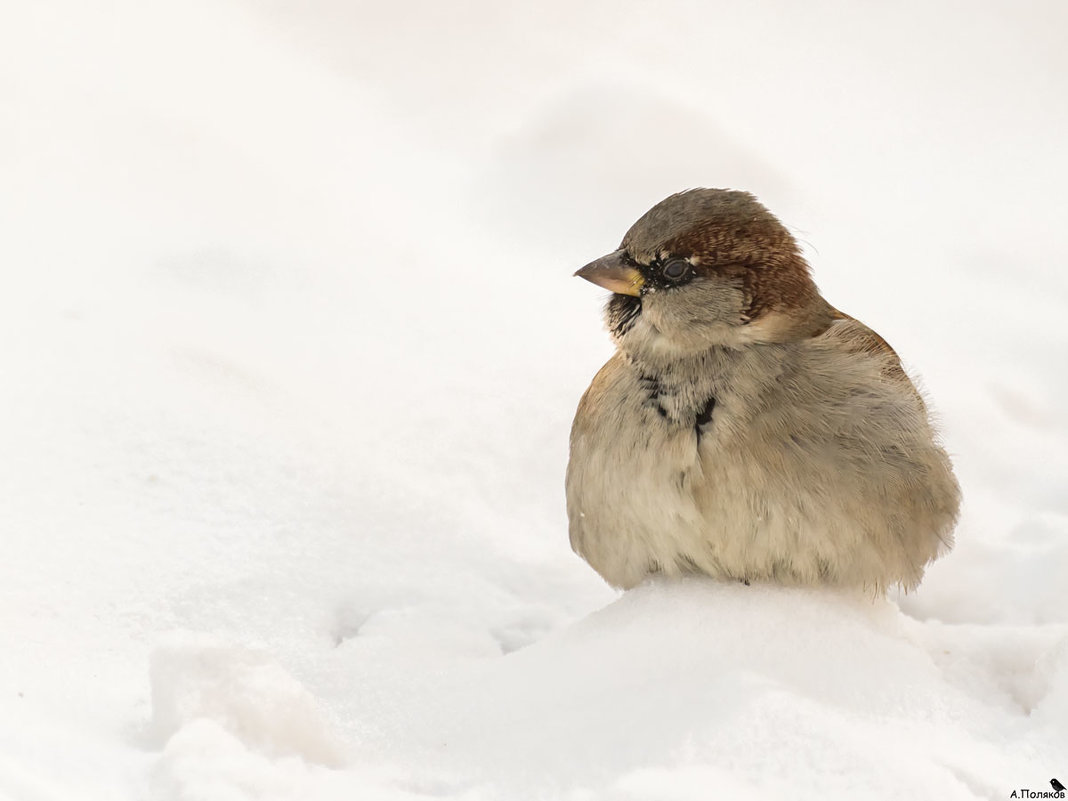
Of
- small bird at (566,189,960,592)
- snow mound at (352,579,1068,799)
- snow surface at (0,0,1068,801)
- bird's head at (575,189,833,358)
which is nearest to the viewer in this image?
snow mound at (352,579,1068,799)

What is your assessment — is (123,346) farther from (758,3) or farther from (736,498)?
(758,3)

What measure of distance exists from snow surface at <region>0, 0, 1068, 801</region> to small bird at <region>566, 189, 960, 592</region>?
0.36 ft

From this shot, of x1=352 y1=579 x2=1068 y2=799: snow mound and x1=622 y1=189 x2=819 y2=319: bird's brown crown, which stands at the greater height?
x1=622 y1=189 x2=819 y2=319: bird's brown crown

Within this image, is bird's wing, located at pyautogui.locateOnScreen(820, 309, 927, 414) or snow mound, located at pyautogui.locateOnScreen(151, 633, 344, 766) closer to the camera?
snow mound, located at pyautogui.locateOnScreen(151, 633, 344, 766)

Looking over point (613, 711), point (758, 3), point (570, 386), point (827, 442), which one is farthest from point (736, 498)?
point (758, 3)

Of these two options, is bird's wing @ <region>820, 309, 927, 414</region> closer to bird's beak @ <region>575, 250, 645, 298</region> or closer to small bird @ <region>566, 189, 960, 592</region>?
small bird @ <region>566, 189, 960, 592</region>

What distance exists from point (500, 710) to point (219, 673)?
0.47 metres

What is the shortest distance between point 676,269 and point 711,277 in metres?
0.07

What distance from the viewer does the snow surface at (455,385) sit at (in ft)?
6.34

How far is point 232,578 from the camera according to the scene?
260cm

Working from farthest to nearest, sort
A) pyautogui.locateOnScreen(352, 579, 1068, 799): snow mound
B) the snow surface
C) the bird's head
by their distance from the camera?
the bird's head → the snow surface → pyautogui.locateOnScreen(352, 579, 1068, 799): snow mound

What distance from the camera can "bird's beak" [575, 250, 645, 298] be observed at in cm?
249

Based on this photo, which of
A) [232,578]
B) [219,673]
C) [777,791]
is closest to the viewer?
[777,791]

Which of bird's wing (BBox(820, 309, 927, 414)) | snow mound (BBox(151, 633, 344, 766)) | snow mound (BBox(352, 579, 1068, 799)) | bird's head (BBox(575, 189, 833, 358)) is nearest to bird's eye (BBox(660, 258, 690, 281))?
bird's head (BBox(575, 189, 833, 358))
